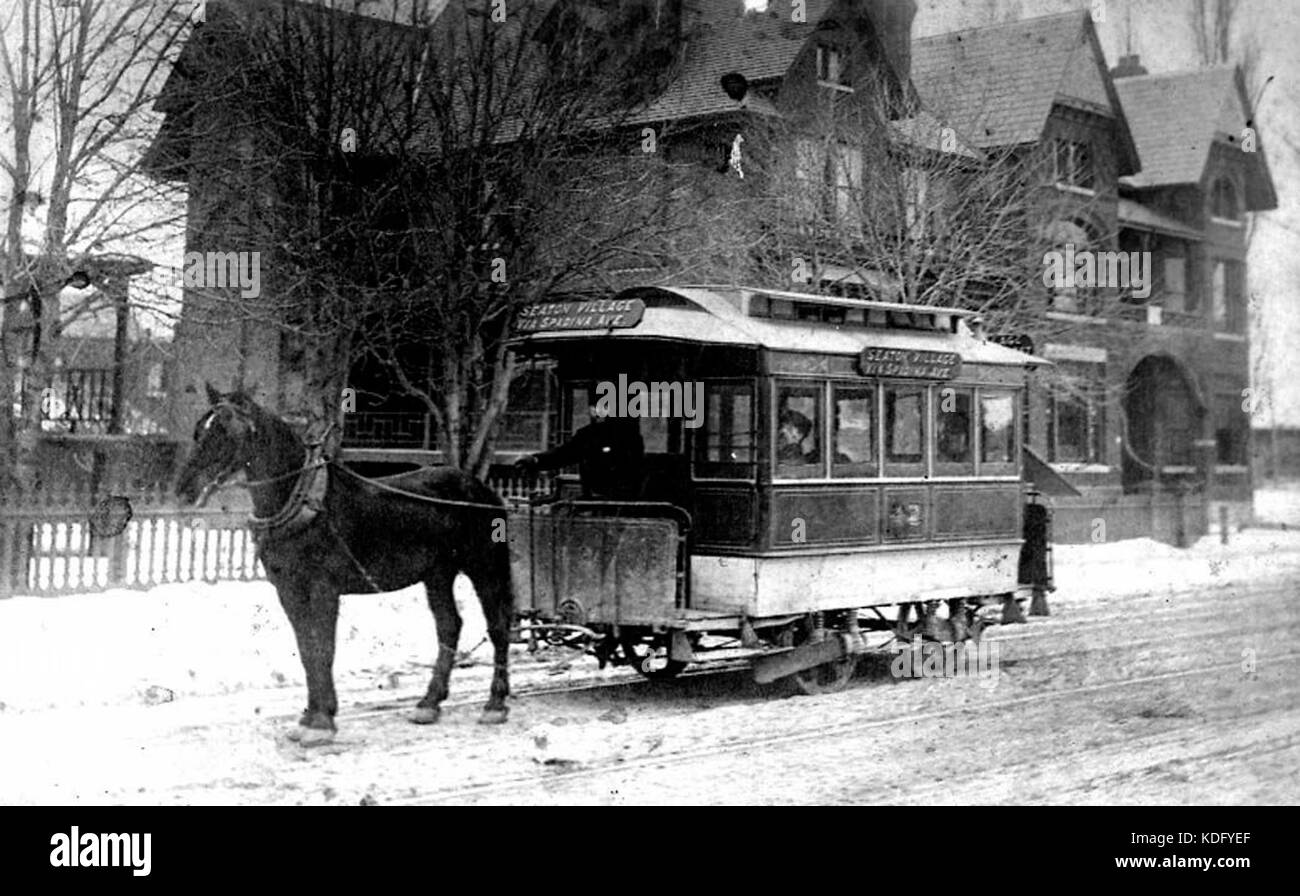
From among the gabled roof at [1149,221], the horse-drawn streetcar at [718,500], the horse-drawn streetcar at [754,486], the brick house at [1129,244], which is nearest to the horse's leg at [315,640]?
the horse-drawn streetcar at [718,500]

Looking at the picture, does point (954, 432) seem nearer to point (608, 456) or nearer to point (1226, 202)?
point (608, 456)

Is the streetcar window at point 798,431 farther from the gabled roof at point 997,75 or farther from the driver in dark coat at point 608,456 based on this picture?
the gabled roof at point 997,75

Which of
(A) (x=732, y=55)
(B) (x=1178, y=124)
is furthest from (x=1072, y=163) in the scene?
(A) (x=732, y=55)

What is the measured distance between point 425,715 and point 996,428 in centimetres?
618

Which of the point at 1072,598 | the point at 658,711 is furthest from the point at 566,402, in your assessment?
the point at 1072,598

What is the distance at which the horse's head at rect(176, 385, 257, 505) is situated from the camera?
27.1ft

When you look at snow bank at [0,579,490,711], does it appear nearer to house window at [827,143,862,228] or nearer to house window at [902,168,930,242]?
house window at [827,143,862,228]

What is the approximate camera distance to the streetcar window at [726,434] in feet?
35.5

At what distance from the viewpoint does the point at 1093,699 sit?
1109 cm

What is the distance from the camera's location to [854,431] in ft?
37.4

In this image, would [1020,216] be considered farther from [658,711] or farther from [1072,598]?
[658,711]

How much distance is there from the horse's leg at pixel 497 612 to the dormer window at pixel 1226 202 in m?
14.1

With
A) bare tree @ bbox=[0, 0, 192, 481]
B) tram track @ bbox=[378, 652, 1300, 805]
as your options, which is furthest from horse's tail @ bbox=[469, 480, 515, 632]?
bare tree @ bbox=[0, 0, 192, 481]

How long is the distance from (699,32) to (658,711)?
46.8 ft
